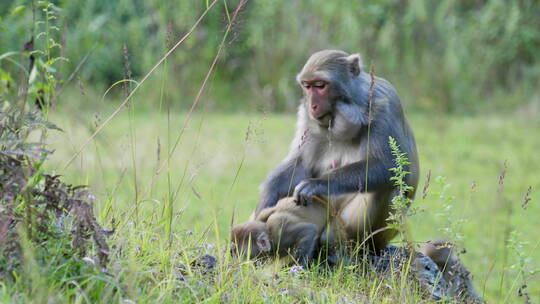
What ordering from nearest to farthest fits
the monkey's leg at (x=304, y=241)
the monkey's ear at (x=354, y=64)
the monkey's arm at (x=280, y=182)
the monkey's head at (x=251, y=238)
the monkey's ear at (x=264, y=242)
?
the monkey's ear at (x=264, y=242), the monkey's head at (x=251, y=238), the monkey's leg at (x=304, y=241), the monkey's ear at (x=354, y=64), the monkey's arm at (x=280, y=182)

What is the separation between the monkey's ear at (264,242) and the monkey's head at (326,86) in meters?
0.86

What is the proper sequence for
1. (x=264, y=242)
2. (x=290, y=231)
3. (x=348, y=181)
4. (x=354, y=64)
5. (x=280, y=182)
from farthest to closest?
(x=280, y=182)
(x=354, y=64)
(x=348, y=181)
(x=290, y=231)
(x=264, y=242)

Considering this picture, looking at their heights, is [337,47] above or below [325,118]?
below

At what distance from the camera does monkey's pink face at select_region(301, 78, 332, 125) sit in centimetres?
489

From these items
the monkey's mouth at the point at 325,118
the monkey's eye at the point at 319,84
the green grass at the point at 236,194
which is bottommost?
the green grass at the point at 236,194

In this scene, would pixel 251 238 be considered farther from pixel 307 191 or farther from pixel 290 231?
pixel 307 191

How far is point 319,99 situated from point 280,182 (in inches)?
26.7

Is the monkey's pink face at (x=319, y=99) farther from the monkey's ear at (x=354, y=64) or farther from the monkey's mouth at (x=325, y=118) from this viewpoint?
the monkey's ear at (x=354, y=64)

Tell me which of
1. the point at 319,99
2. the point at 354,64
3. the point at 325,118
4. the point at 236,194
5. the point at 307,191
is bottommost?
the point at 236,194

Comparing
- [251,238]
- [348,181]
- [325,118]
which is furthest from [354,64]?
[251,238]

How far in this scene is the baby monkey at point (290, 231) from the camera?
14.8ft

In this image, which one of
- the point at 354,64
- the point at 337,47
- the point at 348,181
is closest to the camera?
the point at 348,181

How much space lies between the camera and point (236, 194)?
202 inches

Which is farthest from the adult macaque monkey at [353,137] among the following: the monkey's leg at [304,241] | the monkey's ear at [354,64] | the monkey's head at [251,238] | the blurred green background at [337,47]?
the blurred green background at [337,47]
